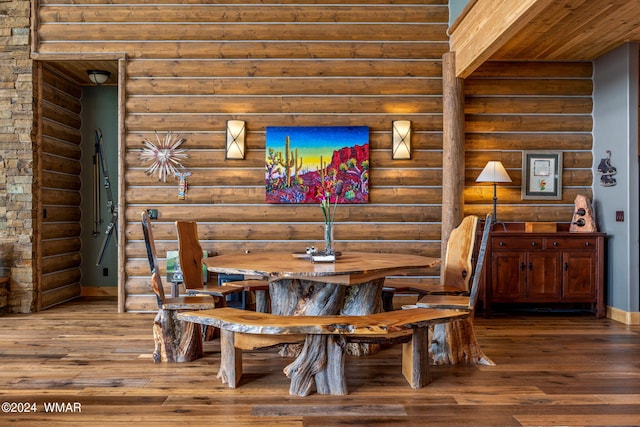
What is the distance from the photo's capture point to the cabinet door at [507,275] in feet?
18.0

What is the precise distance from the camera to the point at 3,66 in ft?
18.7

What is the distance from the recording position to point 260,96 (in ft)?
18.9

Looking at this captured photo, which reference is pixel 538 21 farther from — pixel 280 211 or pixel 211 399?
pixel 211 399

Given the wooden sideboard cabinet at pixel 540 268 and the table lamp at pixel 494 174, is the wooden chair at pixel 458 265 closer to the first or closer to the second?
the wooden sideboard cabinet at pixel 540 268

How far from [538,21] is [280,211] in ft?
10.4

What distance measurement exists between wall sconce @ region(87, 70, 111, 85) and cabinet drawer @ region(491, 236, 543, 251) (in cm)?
497

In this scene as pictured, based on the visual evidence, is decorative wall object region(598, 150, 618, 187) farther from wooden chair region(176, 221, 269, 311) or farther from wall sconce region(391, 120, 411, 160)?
wooden chair region(176, 221, 269, 311)

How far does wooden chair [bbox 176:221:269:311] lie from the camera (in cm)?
406

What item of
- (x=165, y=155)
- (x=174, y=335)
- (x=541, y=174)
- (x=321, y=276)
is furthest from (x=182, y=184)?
(x=541, y=174)

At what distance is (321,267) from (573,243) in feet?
11.2

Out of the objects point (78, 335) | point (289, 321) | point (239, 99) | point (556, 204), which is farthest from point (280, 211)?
point (556, 204)

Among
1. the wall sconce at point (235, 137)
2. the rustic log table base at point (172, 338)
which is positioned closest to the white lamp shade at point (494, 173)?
the wall sconce at point (235, 137)

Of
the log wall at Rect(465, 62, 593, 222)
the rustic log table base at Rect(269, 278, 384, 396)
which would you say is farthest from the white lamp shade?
the rustic log table base at Rect(269, 278, 384, 396)

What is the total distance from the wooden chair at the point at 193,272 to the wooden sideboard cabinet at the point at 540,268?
2559 mm
